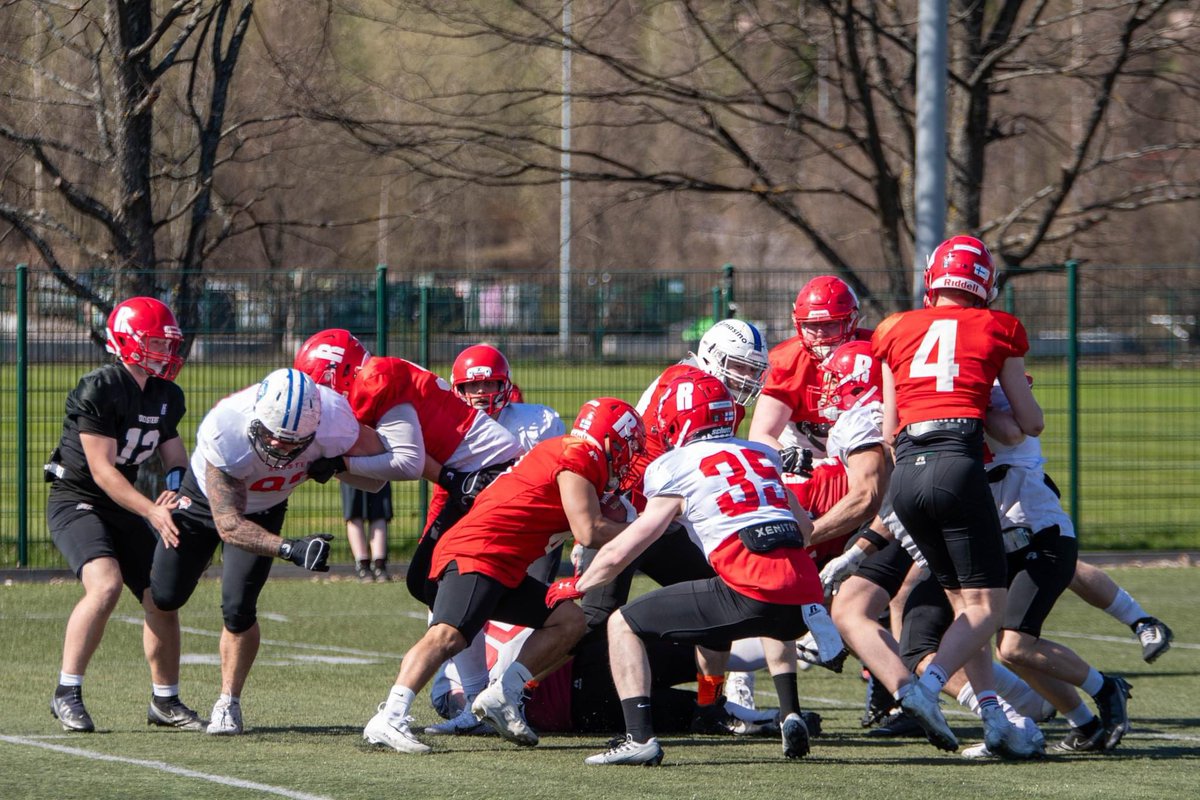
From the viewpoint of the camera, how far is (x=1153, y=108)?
1686cm

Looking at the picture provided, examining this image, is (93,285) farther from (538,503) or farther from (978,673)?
(978,673)

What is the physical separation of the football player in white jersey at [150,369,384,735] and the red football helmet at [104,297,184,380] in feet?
1.67

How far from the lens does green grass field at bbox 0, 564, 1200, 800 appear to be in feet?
18.9

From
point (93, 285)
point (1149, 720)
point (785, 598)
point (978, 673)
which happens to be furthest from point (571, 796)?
point (93, 285)

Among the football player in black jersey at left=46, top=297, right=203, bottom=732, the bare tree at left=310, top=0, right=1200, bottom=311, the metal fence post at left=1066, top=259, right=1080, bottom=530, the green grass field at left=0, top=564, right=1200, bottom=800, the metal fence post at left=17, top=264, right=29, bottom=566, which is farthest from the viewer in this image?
the metal fence post at left=1066, top=259, right=1080, bottom=530

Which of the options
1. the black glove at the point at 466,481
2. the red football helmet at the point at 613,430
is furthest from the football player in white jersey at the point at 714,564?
the black glove at the point at 466,481

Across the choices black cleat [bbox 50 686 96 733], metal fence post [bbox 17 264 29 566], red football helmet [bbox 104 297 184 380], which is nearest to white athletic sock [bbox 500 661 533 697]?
black cleat [bbox 50 686 96 733]

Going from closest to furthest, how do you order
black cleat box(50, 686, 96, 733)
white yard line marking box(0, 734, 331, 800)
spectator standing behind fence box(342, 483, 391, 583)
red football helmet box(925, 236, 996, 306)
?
white yard line marking box(0, 734, 331, 800) < red football helmet box(925, 236, 996, 306) < black cleat box(50, 686, 96, 733) < spectator standing behind fence box(342, 483, 391, 583)

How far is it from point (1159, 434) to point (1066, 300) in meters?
2.12

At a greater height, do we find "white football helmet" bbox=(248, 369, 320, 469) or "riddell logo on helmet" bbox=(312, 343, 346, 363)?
"riddell logo on helmet" bbox=(312, 343, 346, 363)

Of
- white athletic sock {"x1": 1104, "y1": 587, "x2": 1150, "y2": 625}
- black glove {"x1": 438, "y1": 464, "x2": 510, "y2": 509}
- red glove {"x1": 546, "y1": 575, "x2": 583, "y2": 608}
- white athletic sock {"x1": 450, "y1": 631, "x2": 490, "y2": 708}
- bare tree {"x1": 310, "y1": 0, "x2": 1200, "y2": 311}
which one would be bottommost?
white athletic sock {"x1": 450, "y1": 631, "x2": 490, "y2": 708}

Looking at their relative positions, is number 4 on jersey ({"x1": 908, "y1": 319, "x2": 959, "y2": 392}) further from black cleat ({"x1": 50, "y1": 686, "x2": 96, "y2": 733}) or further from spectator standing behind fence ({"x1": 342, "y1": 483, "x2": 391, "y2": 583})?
spectator standing behind fence ({"x1": 342, "y1": 483, "x2": 391, "y2": 583})

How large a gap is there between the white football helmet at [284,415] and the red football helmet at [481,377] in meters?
1.93

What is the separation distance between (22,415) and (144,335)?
246 inches
